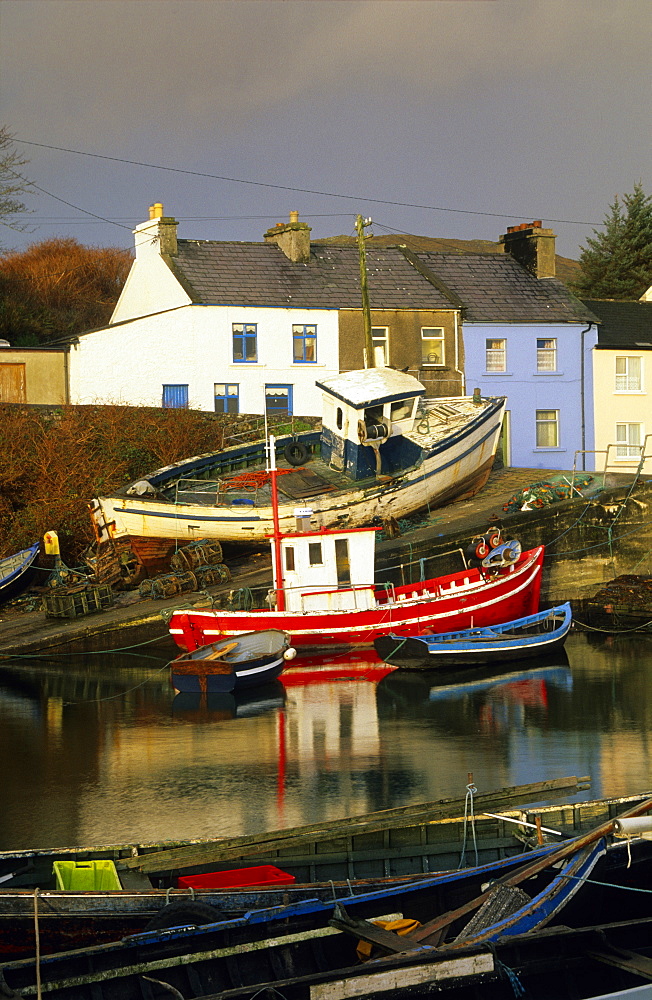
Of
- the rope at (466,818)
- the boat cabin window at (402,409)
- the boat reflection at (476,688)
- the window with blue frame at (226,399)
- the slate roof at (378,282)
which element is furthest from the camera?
the slate roof at (378,282)

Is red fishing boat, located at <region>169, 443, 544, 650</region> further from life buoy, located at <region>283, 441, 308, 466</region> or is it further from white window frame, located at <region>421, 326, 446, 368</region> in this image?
white window frame, located at <region>421, 326, 446, 368</region>

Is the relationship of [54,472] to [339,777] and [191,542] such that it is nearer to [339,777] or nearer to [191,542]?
[191,542]

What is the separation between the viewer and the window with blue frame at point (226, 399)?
116ft

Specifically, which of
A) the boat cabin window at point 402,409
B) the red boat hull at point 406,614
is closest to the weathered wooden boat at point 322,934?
the red boat hull at point 406,614

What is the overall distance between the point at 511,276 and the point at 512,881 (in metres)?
34.4

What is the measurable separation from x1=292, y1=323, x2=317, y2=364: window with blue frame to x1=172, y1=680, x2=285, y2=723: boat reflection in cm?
1712

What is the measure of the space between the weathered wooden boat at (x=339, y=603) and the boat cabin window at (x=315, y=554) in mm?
21

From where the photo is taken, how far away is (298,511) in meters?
23.6

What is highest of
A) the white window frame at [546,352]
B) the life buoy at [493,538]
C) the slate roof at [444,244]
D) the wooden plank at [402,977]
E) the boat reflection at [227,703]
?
the slate roof at [444,244]

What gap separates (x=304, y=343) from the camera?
120ft

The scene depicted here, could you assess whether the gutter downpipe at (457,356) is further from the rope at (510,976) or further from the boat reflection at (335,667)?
the rope at (510,976)

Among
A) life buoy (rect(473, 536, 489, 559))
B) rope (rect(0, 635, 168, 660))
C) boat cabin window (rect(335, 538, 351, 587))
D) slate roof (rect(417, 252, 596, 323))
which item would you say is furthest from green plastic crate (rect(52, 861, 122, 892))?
slate roof (rect(417, 252, 596, 323))

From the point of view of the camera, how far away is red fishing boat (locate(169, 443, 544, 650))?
21.9m

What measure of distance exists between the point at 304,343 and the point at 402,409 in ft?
29.0
